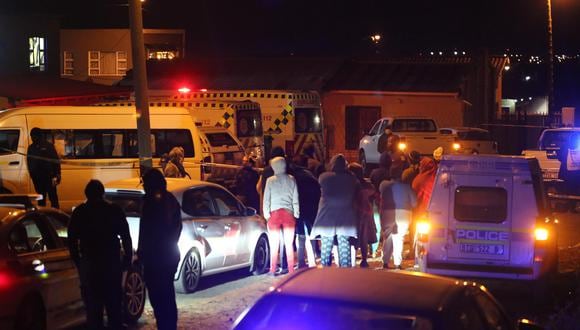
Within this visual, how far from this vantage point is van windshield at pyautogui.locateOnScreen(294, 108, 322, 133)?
27.6 m

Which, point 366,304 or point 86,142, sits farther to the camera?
point 86,142

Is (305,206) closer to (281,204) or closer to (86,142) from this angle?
(281,204)

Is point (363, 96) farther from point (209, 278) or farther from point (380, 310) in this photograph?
point (380, 310)

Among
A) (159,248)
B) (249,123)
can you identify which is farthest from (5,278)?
(249,123)

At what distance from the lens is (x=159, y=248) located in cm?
806

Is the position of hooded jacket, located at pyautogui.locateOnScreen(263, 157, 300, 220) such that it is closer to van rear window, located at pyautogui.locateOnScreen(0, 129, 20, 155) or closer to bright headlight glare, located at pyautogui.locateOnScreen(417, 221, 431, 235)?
bright headlight glare, located at pyautogui.locateOnScreen(417, 221, 431, 235)

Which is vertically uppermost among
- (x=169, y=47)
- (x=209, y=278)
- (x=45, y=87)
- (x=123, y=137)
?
(x=169, y=47)

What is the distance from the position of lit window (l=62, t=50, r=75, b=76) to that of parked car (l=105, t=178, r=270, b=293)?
3365 cm

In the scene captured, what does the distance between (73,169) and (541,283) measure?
397 inches

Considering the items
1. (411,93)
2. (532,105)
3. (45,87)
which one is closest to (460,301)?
(45,87)

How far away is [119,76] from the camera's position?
44.7 metres

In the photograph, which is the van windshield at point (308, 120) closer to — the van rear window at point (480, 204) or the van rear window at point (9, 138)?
the van rear window at point (9, 138)

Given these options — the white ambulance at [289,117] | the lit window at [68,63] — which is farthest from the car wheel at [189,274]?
the lit window at [68,63]

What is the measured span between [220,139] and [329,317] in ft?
56.2
